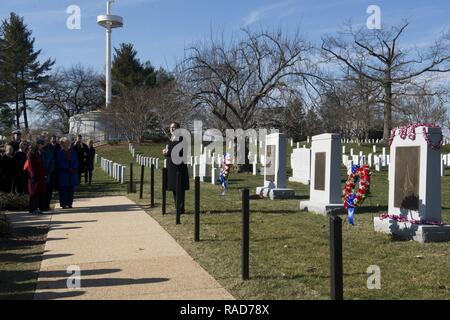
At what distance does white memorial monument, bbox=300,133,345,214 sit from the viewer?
1161cm

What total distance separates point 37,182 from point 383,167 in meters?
20.1

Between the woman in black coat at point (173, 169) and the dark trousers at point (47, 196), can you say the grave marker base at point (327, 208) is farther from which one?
the dark trousers at point (47, 196)

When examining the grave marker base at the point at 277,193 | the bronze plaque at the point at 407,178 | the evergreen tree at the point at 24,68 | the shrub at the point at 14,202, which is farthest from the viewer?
the evergreen tree at the point at 24,68

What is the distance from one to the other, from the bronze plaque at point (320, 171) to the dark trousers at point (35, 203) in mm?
6328

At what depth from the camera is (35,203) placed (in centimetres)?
1228

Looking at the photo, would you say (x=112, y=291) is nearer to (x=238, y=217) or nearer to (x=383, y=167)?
(x=238, y=217)

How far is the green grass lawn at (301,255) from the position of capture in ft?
18.4

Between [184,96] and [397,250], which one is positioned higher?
[184,96]

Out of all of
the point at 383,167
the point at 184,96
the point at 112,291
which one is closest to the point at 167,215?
the point at 112,291

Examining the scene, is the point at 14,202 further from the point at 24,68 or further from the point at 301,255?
the point at 24,68

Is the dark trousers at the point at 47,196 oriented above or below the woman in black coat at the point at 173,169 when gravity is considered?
below

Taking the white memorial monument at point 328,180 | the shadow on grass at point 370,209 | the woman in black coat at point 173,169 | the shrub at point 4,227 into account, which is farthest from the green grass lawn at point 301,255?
the shrub at point 4,227

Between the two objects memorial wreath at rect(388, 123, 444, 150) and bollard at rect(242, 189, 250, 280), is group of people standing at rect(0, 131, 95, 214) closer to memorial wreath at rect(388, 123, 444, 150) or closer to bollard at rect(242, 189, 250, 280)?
bollard at rect(242, 189, 250, 280)
